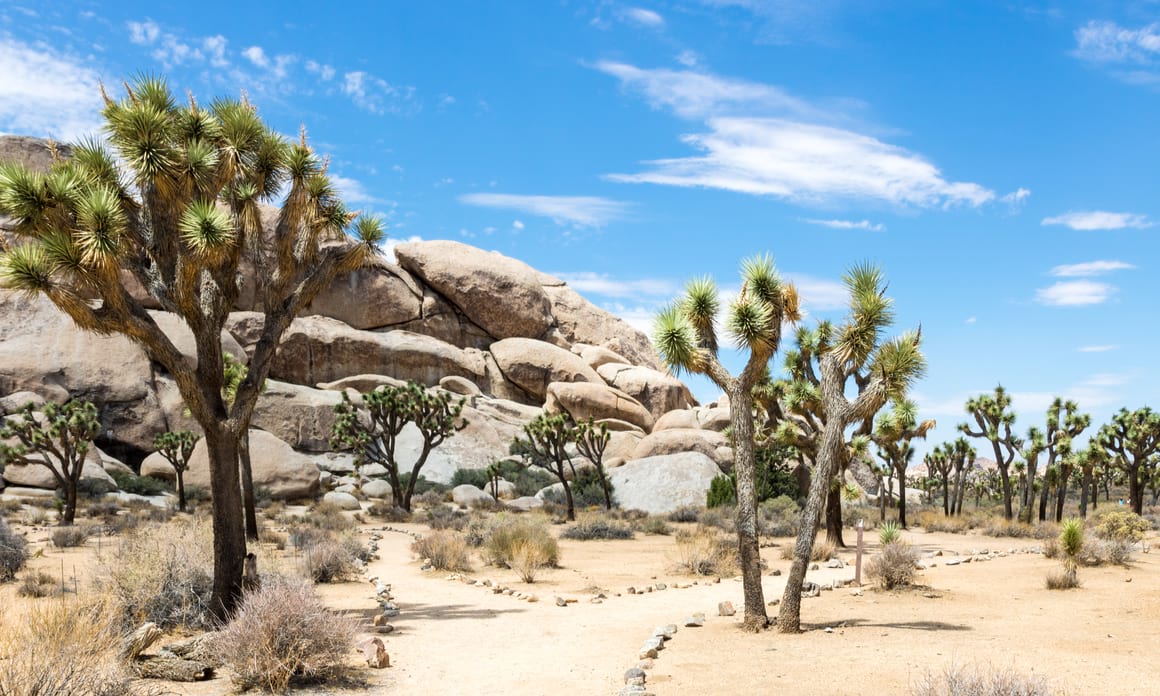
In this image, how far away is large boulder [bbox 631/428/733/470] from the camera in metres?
47.8

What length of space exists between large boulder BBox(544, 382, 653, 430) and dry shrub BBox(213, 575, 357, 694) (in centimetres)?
4674

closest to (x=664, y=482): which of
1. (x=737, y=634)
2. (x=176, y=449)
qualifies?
(x=176, y=449)

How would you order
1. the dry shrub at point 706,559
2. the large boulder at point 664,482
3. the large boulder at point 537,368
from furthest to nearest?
1. the large boulder at point 537,368
2. the large boulder at point 664,482
3. the dry shrub at point 706,559

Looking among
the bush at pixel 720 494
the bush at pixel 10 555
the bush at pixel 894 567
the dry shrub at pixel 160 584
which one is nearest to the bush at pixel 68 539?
the bush at pixel 10 555

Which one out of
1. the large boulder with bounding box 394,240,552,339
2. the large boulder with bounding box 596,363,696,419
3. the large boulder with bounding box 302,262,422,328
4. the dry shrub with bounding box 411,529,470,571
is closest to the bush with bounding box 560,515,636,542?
the dry shrub with bounding box 411,529,470,571

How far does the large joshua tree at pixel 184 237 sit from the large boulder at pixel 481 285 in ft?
161

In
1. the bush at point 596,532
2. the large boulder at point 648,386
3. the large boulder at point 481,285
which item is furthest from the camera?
the large boulder at point 481,285

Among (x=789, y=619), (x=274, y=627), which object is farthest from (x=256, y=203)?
(x=789, y=619)

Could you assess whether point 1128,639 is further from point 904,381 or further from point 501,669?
point 501,669

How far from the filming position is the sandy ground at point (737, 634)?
342 inches

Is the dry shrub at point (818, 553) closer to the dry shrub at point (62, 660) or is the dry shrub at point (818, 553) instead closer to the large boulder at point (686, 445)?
the dry shrub at point (62, 660)

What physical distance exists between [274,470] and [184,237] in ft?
91.2

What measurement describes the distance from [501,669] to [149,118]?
8.29 m

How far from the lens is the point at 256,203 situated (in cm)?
1234
